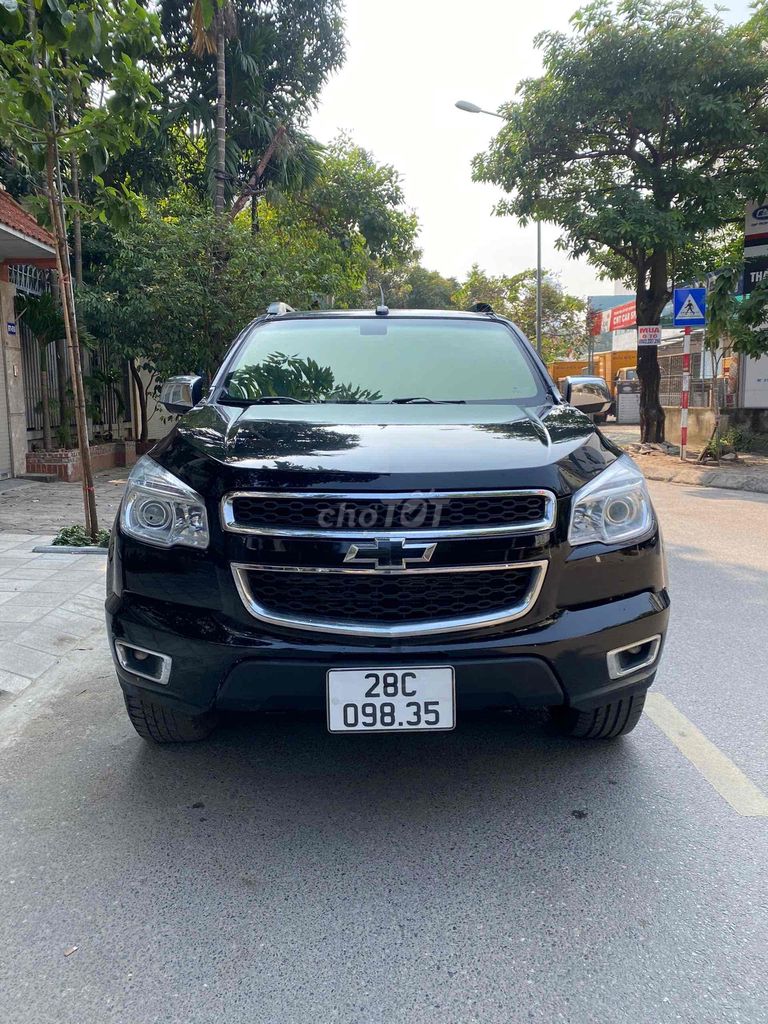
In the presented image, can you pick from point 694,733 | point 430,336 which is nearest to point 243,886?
point 694,733

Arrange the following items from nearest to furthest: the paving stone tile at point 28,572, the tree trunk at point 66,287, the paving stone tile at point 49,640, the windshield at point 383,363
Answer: the windshield at point 383,363 < the paving stone tile at point 49,640 < the paving stone tile at point 28,572 < the tree trunk at point 66,287

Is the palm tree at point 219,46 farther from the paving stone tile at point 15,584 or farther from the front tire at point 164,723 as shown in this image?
the front tire at point 164,723

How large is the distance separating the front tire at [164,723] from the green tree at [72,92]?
3799mm

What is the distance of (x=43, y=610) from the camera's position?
5.06 m

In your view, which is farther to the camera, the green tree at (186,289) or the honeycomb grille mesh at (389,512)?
the green tree at (186,289)

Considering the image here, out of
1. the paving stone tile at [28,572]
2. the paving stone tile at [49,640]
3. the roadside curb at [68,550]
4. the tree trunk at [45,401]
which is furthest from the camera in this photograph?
the tree trunk at [45,401]

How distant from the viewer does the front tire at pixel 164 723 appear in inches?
116

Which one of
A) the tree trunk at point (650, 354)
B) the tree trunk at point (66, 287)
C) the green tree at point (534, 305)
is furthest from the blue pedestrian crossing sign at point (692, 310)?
the green tree at point (534, 305)

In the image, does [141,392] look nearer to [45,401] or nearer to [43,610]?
[45,401]

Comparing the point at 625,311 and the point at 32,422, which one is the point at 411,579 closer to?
the point at 32,422

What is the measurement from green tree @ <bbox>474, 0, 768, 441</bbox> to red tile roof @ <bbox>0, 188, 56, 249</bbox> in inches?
341

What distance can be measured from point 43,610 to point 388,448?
3204mm

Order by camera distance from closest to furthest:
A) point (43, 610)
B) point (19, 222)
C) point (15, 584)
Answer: point (43, 610) < point (15, 584) < point (19, 222)

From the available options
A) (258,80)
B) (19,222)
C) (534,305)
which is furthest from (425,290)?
(19,222)
